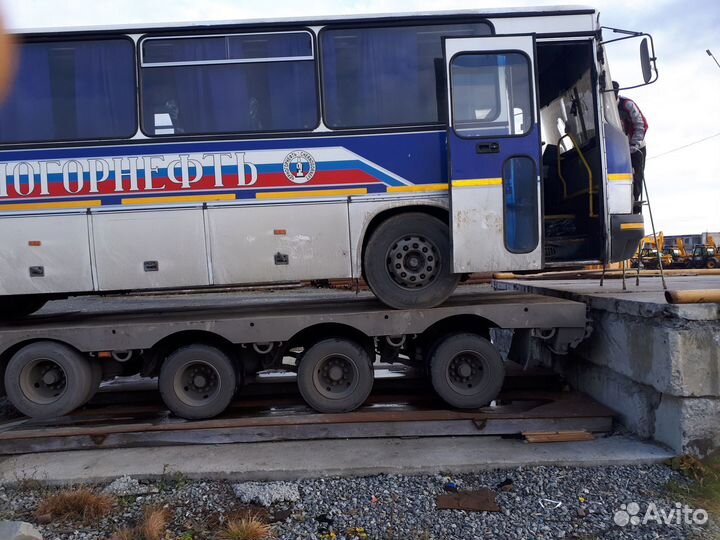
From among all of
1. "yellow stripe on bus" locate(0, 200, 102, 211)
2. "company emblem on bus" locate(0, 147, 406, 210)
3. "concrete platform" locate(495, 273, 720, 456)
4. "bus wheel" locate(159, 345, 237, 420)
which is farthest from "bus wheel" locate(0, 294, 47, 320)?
"concrete platform" locate(495, 273, 720, 456)

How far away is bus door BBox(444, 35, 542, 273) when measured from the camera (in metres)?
4.88

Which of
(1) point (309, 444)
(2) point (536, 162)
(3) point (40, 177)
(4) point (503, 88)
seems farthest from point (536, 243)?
(3) point (40, 177)

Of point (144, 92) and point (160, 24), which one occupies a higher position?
point (160, 24)

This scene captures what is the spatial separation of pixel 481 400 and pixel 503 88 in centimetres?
307

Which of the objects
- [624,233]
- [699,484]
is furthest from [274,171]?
[699,484]

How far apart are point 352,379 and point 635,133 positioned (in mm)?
4134

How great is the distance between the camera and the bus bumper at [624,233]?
4.98 metres

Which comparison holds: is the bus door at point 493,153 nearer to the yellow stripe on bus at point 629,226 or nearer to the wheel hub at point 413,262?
the wheel hub at point 413,262

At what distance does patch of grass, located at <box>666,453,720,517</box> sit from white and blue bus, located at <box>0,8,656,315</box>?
1.96 metres

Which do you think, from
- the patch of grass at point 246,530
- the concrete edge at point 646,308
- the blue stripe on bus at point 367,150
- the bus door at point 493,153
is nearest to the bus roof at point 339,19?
the bus door at point 493,153

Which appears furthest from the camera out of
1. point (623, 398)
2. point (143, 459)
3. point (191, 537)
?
point (623, 398)

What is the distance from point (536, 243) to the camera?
4.98 metres

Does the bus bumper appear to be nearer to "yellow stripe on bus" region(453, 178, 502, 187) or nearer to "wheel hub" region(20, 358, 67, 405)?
"yellow stripe on bus" region(453, 178, 502, 187)

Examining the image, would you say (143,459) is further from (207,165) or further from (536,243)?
(536,243)
